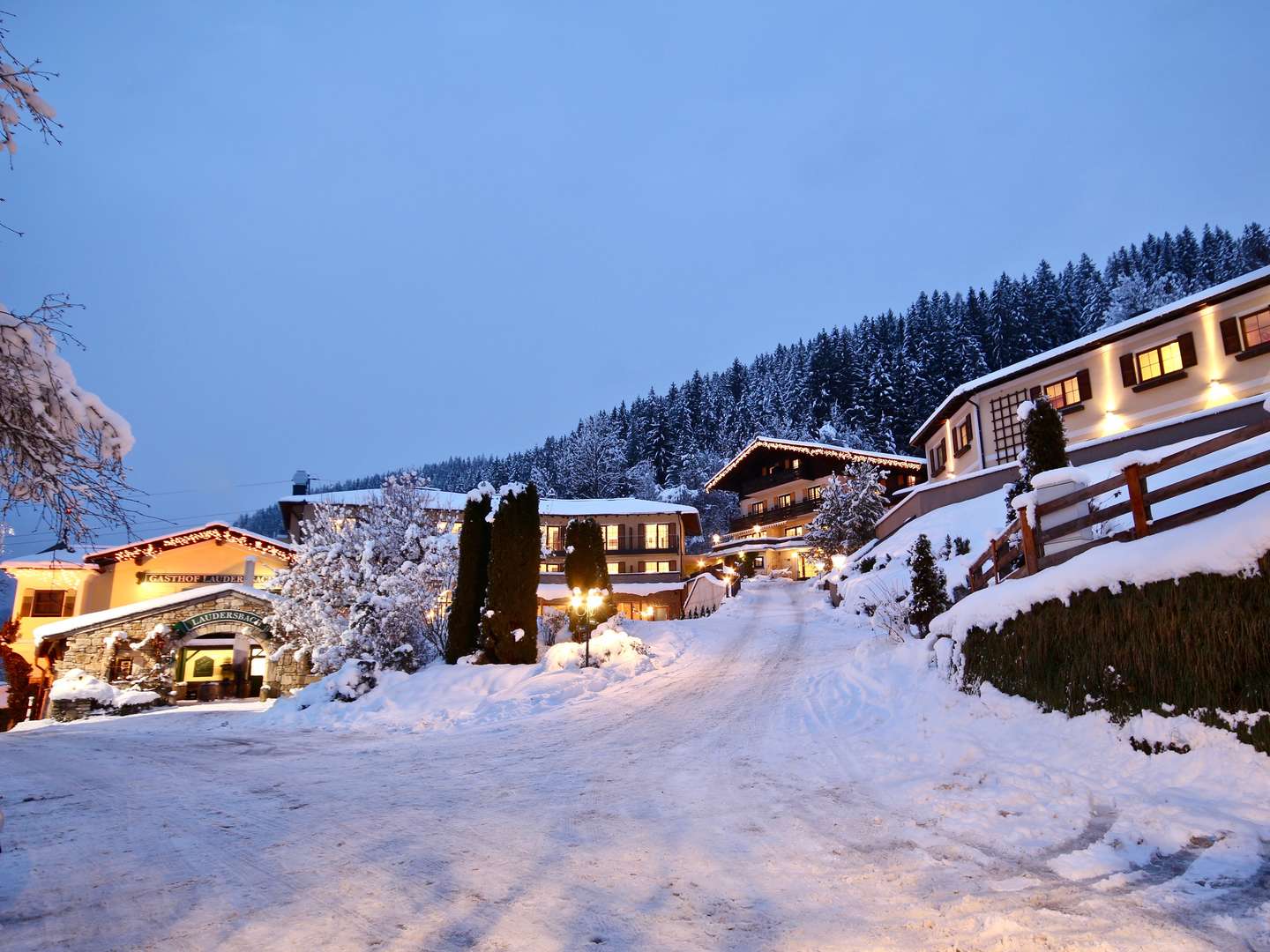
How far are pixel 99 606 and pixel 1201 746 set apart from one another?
37.5m

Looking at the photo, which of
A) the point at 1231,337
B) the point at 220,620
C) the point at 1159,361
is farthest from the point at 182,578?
the point at 1231,337

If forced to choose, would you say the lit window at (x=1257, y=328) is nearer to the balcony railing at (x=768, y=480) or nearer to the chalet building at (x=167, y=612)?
the chalet building at (x=167, y=612)

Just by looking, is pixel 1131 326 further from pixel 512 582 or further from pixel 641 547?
pixel 641 547

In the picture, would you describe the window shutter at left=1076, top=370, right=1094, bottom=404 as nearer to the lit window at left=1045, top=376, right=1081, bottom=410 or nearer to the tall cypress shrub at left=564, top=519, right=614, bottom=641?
the lit window at left=1045, top=376, right=1081, bottom=410

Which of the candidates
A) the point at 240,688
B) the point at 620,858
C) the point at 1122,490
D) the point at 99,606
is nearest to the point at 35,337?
the point at 620,858

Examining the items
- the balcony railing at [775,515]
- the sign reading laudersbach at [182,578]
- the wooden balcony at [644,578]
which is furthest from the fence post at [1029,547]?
the balcony railing at [775,515]

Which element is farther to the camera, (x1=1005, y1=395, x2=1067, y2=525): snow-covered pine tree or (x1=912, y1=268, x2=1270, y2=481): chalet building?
(x1=912, y1=268, x2=1270, y2=481): chalet building

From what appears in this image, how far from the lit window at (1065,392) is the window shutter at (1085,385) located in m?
0.13

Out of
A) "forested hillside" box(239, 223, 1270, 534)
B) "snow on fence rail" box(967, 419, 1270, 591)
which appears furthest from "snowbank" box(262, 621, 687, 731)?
"forested hillside" box(239, 223, 1270, 534)

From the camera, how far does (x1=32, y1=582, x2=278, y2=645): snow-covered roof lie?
22234 mm

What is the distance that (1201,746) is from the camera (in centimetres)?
544

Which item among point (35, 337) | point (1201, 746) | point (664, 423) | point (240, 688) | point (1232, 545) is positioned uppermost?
point (664, 423)

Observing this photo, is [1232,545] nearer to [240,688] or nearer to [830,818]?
[830,818]

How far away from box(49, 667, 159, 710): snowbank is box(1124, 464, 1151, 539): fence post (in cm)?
2751
